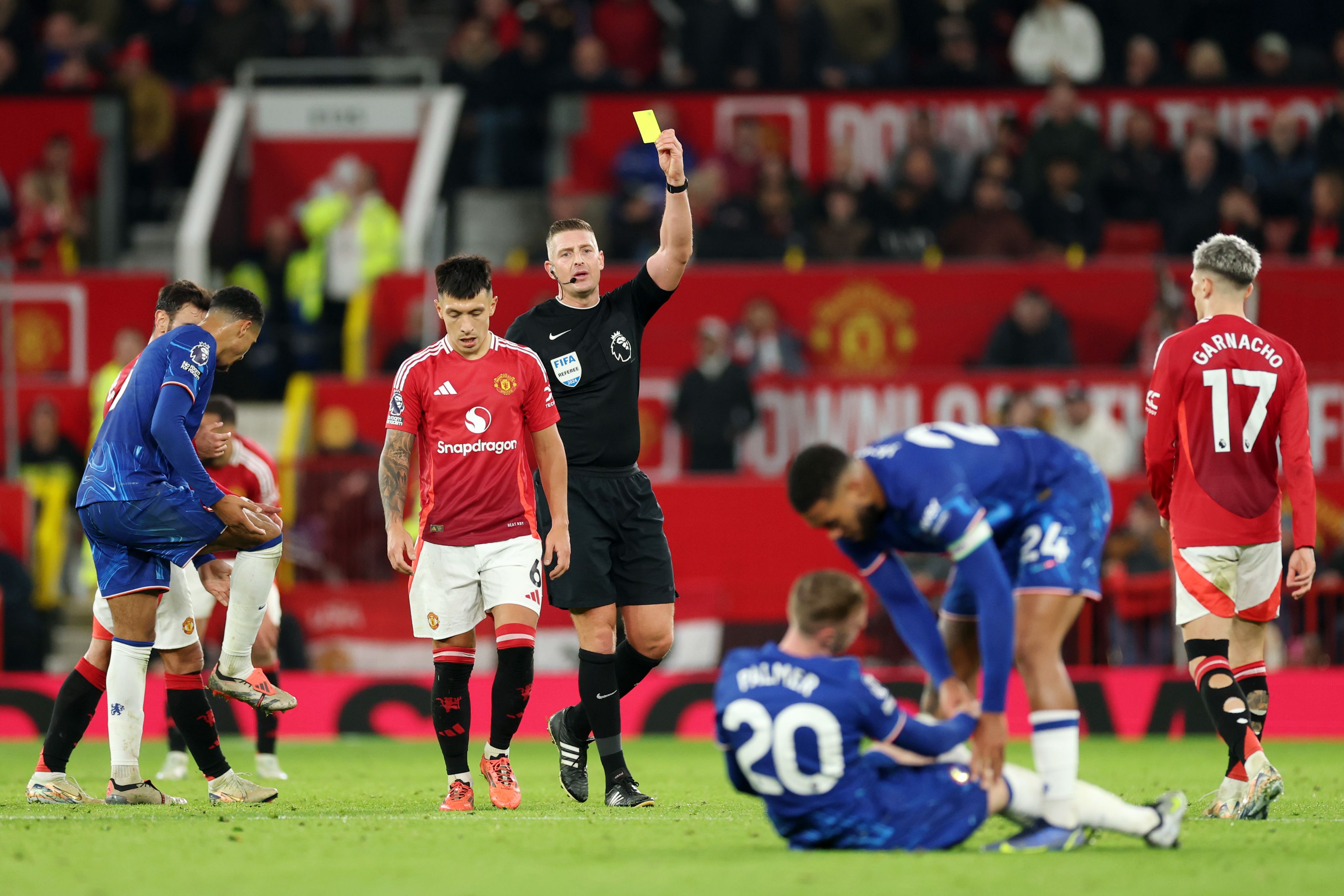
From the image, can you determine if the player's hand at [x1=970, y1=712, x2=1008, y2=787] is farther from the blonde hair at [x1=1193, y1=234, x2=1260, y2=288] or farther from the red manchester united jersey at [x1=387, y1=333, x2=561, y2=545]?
the blonde hair at [x1=1193, y1=234, x2=1260, y2=288]

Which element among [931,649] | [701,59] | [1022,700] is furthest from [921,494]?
[701,59]

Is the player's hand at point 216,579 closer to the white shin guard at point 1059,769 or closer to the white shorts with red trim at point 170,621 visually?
the white shorts with red trim at point 170,621

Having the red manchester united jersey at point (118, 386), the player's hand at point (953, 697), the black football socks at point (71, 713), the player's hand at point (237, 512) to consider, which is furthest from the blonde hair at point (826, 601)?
the black football socks at point (71, 713)

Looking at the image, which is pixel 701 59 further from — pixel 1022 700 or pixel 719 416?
pixel 1022 700

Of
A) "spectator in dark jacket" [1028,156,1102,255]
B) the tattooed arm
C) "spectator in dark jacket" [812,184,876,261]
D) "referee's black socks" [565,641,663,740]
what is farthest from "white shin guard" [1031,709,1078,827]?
"spectator in dark jacket" [1028,156,1102,255]

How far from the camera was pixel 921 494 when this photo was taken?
5.92 m

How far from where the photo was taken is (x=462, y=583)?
7.79 metres

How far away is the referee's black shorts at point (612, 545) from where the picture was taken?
7980mm

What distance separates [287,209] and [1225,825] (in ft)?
50.3

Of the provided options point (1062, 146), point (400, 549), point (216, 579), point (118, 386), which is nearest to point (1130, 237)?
point (1062, 146)

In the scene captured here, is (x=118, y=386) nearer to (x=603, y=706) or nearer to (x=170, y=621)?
(x=170, y=621)

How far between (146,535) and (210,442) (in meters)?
1.11

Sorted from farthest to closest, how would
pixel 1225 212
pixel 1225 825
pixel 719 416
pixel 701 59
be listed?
1. pixel 701 59
2. pixel 1225 212
3. pixel 719 416
4. pixel 1225 825

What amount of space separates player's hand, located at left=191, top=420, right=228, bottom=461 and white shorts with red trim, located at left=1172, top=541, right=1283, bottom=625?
4519 millimetres
